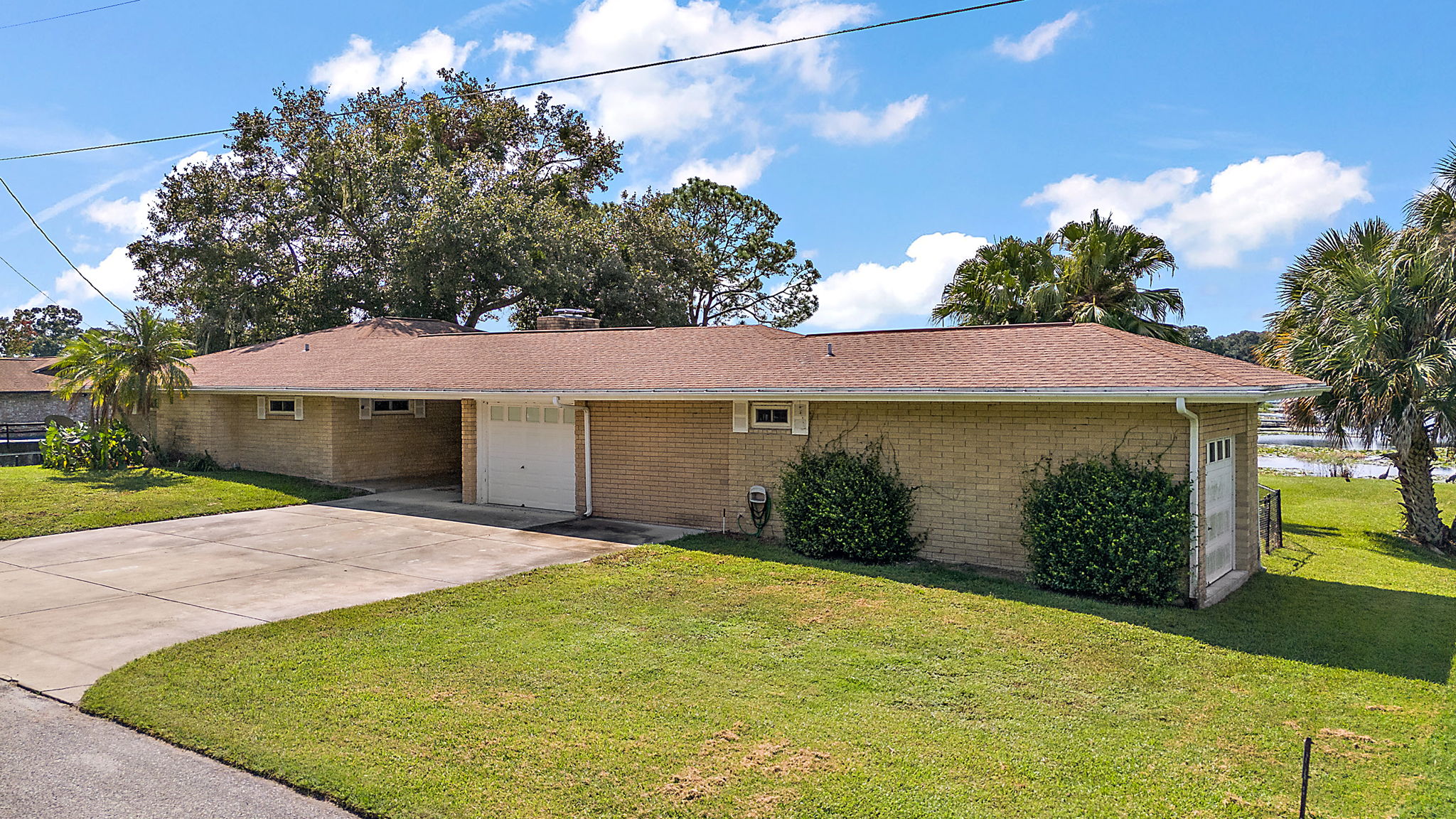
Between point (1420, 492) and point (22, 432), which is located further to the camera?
point (22, 432)

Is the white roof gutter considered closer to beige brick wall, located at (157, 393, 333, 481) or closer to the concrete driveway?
the concrete driveway

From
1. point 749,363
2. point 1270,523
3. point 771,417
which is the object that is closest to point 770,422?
point 771,417

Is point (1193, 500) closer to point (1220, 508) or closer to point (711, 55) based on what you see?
point (1220, 508)

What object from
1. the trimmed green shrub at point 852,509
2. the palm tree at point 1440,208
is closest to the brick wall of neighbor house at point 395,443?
the trimmed green shrub at point 852,509

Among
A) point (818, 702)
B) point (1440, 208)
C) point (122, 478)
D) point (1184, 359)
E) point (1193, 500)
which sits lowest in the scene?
point (818, 702)

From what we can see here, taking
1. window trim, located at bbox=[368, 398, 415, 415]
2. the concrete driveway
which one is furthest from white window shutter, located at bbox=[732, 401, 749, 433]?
window trim, located at bbox=[368, 398, 415, 415]

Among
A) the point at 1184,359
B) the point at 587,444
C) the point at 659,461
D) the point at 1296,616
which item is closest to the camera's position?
the point at 1296,616

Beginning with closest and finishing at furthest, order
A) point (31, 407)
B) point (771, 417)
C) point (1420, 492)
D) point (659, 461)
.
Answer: point (771, 417)
point (659, 461)
point (1420, 492)
point (31, 407)

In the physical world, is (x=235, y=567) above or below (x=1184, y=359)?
below

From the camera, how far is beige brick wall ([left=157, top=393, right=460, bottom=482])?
18109 mm

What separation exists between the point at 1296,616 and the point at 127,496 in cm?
1772

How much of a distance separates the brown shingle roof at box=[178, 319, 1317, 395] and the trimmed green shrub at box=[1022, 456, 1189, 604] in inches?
40.1

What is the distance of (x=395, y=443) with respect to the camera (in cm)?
1908

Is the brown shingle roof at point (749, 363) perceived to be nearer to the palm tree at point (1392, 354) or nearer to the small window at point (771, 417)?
the small window at point (771, 417)
